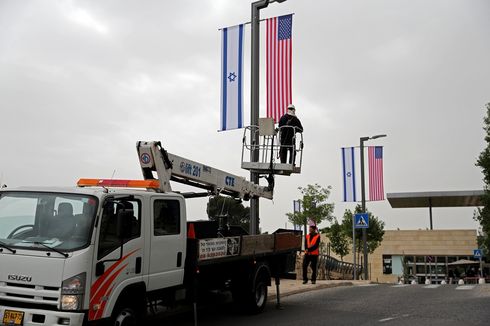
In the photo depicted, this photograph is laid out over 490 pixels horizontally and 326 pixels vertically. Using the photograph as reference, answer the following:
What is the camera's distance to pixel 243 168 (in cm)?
1263

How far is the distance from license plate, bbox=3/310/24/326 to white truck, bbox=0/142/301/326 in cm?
1

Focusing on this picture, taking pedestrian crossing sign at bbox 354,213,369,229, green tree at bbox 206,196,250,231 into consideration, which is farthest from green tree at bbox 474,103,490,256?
green tree at bbox 206,196,250,231

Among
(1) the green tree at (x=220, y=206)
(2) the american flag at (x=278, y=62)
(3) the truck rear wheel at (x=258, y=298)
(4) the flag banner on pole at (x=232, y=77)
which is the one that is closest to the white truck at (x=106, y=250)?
(1) the green tree at (x=220, y=206)

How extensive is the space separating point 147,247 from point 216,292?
9.83 ft

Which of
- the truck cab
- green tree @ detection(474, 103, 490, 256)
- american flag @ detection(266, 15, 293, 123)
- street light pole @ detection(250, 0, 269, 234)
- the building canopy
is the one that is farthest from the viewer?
the building canopy

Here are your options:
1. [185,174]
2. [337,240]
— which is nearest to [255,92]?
[185,174]

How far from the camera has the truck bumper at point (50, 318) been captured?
5902mm

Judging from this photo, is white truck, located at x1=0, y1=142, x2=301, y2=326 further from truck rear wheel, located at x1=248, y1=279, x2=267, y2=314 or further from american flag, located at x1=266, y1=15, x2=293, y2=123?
american flag, located at x1=266, y1=15, x2=293, y2=123

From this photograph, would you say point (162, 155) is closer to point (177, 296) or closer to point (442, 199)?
point (177, 296)

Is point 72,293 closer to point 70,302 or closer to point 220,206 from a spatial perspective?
point 70,302

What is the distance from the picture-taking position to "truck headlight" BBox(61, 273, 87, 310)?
19.6ft

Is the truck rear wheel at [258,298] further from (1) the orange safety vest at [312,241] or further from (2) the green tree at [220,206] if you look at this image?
(1) the orange safety vest at [312,241]

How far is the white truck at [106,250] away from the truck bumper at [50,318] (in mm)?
11

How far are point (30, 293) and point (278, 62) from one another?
32.3 feet
